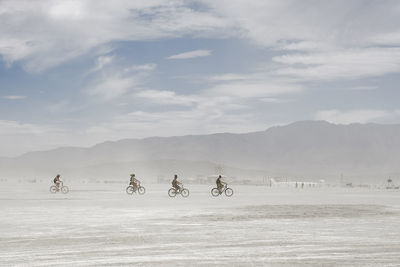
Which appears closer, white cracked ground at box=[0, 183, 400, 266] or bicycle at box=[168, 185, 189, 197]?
white cracked ground at box=[0, 183, 400, 266]

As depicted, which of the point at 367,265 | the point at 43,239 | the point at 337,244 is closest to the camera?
the point at 367,265

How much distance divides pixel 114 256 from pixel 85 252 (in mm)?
932

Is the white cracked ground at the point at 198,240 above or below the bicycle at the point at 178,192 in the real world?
below

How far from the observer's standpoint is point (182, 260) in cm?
1184

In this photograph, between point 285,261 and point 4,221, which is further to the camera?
point 4,221

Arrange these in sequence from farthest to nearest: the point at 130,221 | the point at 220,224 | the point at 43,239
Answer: the point at 130,221 → the point at 220,224 → the point at 43,239

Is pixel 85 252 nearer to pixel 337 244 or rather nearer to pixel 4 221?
pixel 337 244

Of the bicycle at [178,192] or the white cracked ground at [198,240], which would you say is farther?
the bicycle at [178,192]

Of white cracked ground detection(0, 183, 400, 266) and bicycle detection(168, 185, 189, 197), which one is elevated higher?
bicycle detection(168, 185, 189, 197)

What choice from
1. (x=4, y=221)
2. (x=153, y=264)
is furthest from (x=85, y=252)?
(x=4, y=221)

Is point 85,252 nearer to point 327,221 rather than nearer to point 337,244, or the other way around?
point 337,244

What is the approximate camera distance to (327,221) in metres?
21.2

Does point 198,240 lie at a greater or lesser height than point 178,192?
lesser

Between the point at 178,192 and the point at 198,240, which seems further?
the point at 178,192
